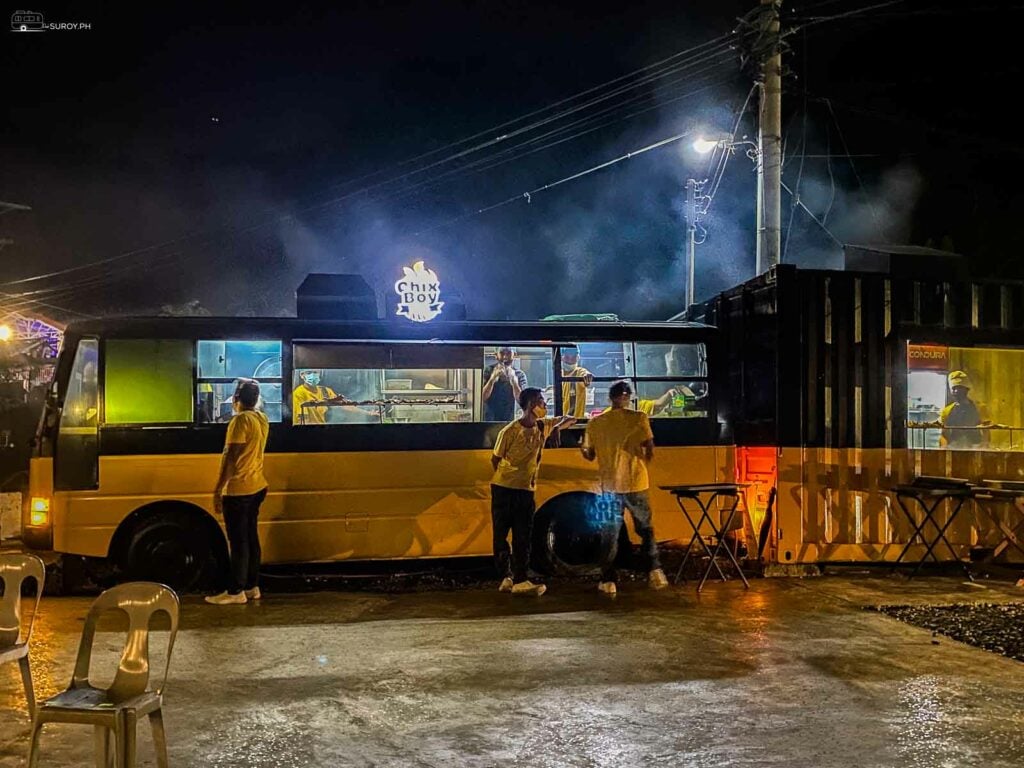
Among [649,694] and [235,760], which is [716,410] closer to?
[649,694]

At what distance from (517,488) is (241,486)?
98.8 inches

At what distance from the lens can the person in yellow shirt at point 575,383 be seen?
989 centimetres

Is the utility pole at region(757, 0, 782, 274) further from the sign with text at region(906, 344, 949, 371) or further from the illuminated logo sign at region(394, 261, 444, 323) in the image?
the illuminated logo sign at region(394, 261, 444, 323)

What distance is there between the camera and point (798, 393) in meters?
9.61

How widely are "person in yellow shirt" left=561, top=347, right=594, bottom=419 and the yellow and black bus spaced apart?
0.9 inches

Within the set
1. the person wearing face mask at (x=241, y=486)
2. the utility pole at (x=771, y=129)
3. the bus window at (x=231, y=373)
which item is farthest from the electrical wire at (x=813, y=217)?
the person wearing face mask at (x=241, y=486)

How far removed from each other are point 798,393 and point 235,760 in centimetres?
681

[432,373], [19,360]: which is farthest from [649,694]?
[19,360]

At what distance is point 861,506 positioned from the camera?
972 cm

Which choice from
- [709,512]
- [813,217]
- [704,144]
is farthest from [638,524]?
[813,217]

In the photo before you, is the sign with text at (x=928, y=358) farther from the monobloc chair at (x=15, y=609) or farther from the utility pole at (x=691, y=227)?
the utility pole at (x=691, y=227)

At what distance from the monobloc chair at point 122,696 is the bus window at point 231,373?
506 cm

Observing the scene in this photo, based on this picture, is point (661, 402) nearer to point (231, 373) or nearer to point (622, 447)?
point (622, 447)

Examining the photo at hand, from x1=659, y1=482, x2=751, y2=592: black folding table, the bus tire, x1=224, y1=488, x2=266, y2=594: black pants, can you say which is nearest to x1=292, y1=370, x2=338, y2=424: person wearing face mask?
x1=224, y1=488, x2=266, y2=594: black pants
